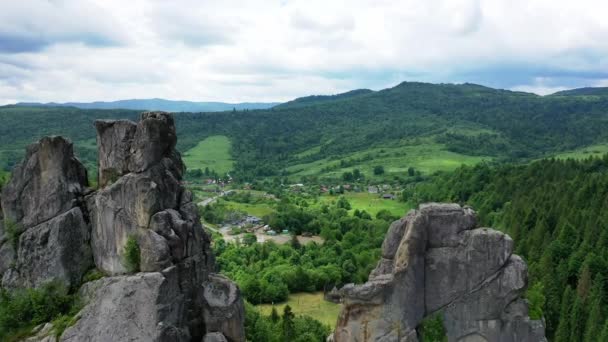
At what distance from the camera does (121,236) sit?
105 ft

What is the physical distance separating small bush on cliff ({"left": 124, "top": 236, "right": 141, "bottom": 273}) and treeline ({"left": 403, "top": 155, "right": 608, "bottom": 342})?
107 feet

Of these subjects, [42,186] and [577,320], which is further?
[577,320]

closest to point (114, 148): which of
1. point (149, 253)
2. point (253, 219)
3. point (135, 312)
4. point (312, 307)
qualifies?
point (149, 253)

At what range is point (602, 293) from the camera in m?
67.9

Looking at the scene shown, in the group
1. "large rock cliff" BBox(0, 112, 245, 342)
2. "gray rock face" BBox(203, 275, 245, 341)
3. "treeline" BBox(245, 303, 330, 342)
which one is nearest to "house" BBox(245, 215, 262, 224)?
"treeline" BBox(245, 303, 330, 342)

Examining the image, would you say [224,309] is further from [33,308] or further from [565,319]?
[565,319]

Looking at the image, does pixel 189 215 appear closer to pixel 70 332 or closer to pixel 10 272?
pixel 70 332

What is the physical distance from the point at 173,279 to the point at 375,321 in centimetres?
1190

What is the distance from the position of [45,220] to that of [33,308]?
207 inches

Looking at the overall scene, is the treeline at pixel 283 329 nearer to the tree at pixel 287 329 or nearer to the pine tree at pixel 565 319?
the tree at pixel 287 329

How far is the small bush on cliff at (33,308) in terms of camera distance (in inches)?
1235

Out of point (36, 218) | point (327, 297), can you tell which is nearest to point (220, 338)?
point (36, 218)

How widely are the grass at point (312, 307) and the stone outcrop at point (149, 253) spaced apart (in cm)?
6000

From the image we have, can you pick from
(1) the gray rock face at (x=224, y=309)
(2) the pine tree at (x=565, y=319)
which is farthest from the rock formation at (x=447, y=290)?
(2) the pine tree at (x=565, y=319)
